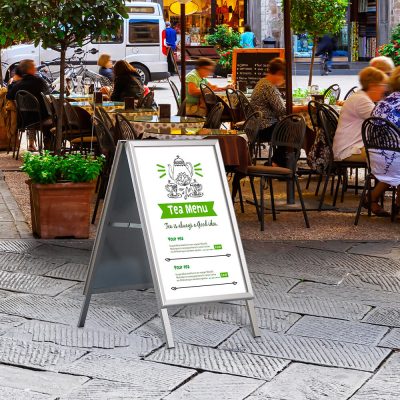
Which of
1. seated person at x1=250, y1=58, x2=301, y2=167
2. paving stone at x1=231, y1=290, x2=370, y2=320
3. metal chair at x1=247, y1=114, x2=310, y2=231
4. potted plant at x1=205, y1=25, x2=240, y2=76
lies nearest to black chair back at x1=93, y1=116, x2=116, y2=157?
metal chair at x1=247, y1=114, x2=310, y2=231

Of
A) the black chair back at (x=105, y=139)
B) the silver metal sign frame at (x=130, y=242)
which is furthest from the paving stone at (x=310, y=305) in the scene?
the black chair back at (x=105, y=139)

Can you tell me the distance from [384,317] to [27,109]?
862 cm

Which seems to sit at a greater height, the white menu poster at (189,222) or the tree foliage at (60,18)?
the tree foliage at (60,18)

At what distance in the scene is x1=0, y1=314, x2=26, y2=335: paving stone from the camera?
5840 millimetres

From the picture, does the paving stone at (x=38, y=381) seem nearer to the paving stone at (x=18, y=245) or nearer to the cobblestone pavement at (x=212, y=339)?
the cobblestone pavement at (x=212, y=339)

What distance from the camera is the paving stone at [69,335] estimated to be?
219 inches

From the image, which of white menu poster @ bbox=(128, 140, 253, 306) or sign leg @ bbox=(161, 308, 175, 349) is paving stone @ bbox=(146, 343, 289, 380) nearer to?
sign leg @ bbox=(161, 308, 175, 349)

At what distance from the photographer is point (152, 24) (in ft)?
92.8

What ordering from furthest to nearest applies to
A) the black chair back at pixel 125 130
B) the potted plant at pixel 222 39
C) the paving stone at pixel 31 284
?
the potted plant at pixel 222 39 < the black chair back at pixel 125 130 < the paving stone at pixel 31 284

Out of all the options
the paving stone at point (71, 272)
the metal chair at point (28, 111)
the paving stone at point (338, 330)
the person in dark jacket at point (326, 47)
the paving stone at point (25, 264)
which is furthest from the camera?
the person in dark jacket at point (326, 47)

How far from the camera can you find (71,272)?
23.6 ft

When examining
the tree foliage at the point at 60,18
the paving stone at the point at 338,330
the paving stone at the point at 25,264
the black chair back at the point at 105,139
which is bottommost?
the paving stone at the point at 338,330

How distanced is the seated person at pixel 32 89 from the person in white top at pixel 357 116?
5000mm

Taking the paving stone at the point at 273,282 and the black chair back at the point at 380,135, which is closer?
the paving stone at the point at 273,282
